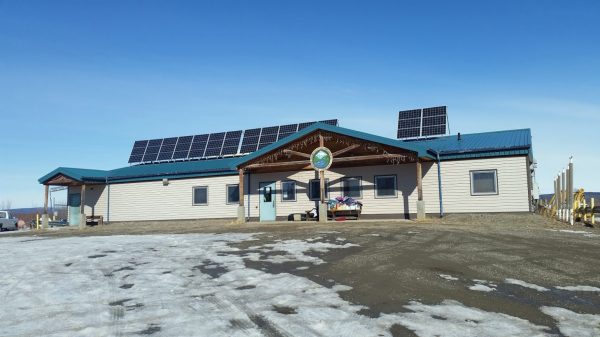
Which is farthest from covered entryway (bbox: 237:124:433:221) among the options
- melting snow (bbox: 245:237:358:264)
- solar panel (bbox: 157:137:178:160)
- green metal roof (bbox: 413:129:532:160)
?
solar panel (bbox: 157:137:178:160)

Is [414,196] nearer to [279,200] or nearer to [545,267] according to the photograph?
[279,200]

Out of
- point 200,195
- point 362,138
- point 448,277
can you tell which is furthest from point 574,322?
point 200,195

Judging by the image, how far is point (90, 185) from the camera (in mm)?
29359

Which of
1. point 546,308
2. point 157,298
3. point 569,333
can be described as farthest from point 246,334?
point 546,308

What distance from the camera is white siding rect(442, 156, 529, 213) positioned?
725 inches

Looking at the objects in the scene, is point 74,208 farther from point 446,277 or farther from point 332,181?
point 446,277

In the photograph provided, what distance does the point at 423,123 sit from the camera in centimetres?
2458

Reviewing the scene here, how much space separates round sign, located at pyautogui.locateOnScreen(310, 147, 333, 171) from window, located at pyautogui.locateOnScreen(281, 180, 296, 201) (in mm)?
3781

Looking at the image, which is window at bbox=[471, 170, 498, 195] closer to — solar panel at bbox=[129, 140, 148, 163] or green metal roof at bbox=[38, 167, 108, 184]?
green metal roof at bbox=[38, 167, 108, 184]

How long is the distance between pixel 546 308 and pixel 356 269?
10.5 ft

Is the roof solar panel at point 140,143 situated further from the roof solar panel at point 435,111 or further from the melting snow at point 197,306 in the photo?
the melting snow at point 197,306

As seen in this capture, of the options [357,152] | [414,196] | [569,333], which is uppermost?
[357,152]

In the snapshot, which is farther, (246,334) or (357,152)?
(357,152)

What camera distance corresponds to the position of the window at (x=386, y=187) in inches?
830
